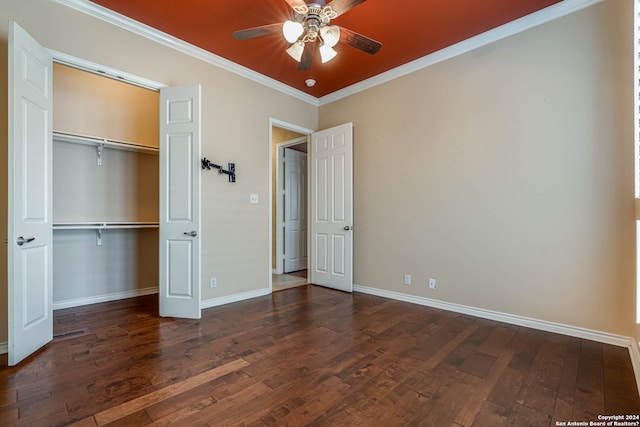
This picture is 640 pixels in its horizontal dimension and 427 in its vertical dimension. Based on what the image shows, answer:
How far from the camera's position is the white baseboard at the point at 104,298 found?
3331 mm

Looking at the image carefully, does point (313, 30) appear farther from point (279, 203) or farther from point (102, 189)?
point (279, 203)

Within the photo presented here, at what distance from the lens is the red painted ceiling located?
104 inches

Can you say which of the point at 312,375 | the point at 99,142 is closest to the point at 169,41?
the point at 99,142

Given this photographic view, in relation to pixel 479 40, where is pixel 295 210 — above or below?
below

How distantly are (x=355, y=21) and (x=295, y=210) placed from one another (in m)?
3.56

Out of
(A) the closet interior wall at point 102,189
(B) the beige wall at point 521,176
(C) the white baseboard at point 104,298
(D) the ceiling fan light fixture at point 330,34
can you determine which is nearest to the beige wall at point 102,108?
(A) the closet interior wall at point 102,189

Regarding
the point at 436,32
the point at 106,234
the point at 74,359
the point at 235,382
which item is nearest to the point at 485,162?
the point at 436,32

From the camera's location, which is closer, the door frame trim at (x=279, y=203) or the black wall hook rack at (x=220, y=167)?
the black wall hook rack at (x=220, y=167)

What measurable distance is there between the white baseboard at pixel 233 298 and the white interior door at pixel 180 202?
0.39m

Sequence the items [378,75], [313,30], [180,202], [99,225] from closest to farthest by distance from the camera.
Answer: [313,30], [180,202], [99,225], [378,75]

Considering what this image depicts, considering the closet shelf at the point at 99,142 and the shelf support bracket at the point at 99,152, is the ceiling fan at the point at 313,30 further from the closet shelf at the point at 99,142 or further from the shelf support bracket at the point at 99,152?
the shelf support bracket at the point at 99,152

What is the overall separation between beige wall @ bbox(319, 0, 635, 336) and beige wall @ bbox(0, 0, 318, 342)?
161 cm

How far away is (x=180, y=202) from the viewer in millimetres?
3102

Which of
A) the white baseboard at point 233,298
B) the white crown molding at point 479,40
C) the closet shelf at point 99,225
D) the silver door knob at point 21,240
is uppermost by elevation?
the white crown molding at point 479,40
